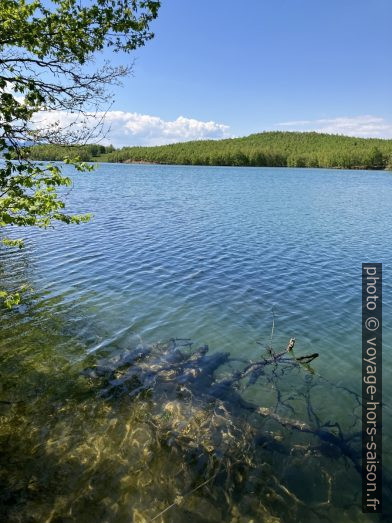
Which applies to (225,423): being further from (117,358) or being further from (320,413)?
(117,358)

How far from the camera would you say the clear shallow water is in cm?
784

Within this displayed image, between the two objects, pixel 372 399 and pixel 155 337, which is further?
pixel 155 337

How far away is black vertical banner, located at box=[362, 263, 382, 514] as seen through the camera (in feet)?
26.8

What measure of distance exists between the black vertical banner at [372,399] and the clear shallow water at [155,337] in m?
0.27

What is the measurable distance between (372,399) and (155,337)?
797 cm

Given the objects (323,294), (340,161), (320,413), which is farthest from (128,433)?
(340,161)

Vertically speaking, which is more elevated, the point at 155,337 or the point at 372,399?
the point at 155,337

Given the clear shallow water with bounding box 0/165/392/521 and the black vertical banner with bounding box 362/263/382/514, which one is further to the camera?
the black vertical banner with bounding box 362/263/382/514

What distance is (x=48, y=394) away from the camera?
10.9m

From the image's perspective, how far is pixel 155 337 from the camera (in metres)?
14.7

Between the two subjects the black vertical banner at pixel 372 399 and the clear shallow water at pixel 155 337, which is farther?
the black vertical banner at pixel 372 399

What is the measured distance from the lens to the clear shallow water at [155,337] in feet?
25.7

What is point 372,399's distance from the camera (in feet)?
36.9

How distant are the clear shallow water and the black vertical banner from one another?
0.88 feet
